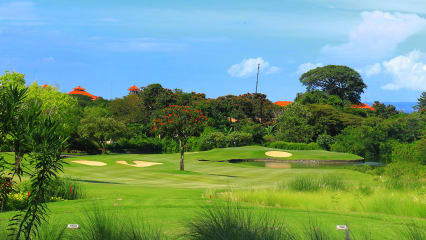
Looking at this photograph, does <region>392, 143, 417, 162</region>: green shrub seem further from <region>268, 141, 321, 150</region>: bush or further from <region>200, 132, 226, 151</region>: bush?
<region>200, 132, 226, 151</region>: bush

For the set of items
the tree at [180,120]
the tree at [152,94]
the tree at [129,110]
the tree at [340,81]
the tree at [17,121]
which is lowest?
the tree at [17,121]

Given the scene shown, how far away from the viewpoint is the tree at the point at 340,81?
111 meters

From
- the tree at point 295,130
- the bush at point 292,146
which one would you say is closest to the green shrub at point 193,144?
the bush at point 292,146

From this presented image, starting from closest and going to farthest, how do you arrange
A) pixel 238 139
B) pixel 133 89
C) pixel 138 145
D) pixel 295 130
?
pixel 238 139
pixel 295 130
pixel 138 145
pixel 133 89

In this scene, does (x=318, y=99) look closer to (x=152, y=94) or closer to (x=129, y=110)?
(x=152, y=94)

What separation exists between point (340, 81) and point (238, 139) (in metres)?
57.7

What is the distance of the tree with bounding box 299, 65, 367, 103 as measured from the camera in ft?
365

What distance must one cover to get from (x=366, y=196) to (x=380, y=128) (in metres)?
53.0

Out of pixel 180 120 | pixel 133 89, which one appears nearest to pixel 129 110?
pixel 180 120

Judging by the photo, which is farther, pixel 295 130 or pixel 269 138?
pixel 269 138

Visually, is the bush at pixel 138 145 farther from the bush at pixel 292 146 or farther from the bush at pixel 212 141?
the bush at pixel 292 146

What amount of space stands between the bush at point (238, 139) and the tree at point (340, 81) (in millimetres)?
53531

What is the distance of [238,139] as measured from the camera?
64375 millimetres

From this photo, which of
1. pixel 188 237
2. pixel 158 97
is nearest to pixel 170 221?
pixel 188 237
